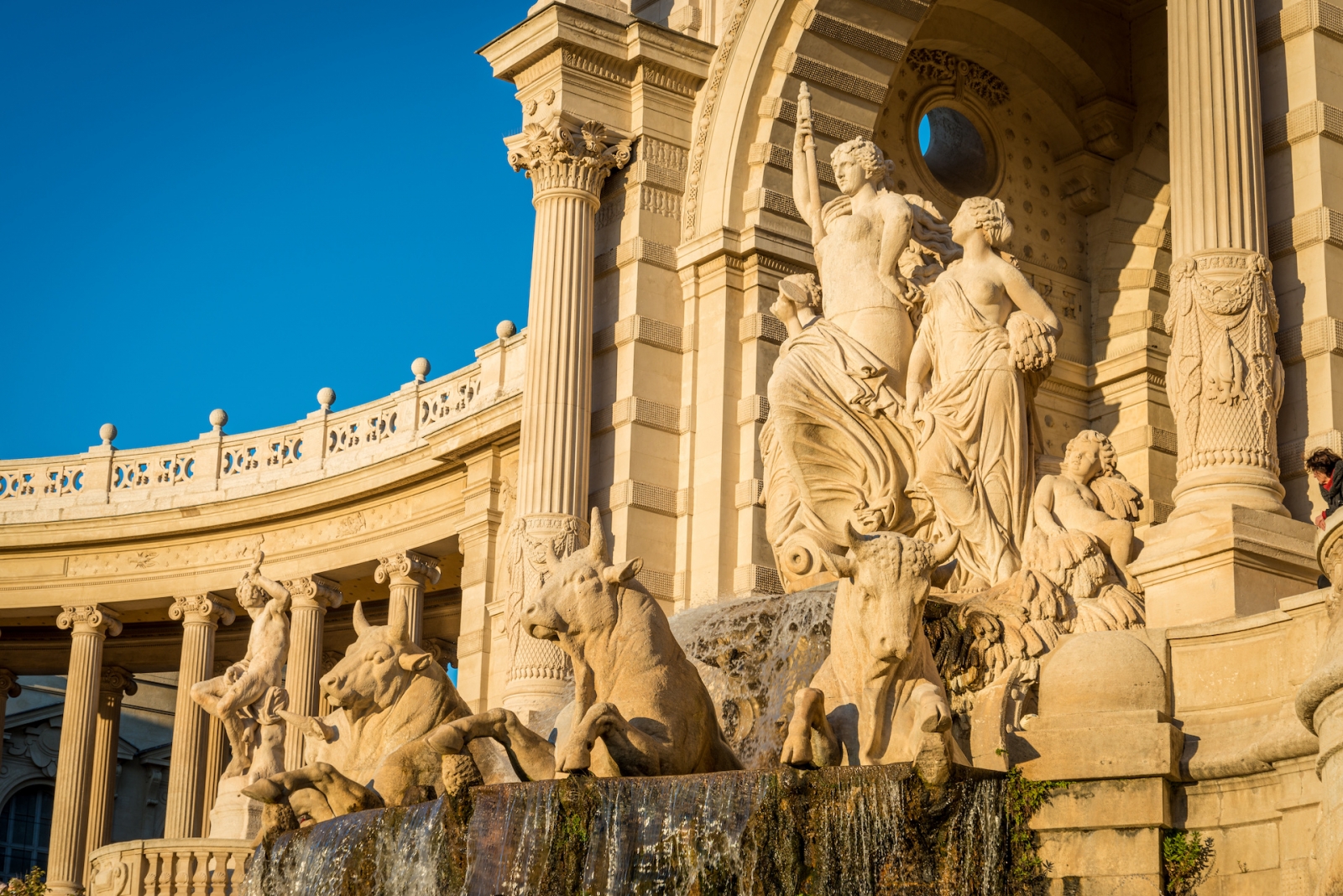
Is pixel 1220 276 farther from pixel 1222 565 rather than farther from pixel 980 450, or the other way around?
pixel 1222 565

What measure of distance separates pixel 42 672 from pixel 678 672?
3395 cm

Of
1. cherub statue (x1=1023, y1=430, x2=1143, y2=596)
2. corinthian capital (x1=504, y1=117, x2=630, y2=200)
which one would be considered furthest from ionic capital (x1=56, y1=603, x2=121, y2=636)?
cherub statue (x1=1023, y1=430, x2=1143, y2=596)

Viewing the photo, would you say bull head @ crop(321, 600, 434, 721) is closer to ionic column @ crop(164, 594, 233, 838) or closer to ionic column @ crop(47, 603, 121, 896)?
ionic column @ crop(164, 594, 233, 838)

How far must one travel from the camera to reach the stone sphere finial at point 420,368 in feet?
119

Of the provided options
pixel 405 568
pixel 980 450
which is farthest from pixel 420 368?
pixel 980 450

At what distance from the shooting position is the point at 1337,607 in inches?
403

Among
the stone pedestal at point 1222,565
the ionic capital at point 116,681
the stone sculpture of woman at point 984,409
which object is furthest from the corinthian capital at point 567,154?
the ionic capital at point 116,681

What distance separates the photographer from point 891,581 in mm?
12391

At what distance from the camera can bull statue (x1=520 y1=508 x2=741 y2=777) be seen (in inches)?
486

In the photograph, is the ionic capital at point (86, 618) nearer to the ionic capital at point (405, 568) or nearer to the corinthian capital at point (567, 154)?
the ionic capital at point (405, 568)

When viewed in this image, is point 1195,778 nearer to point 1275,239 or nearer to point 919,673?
point 919,673

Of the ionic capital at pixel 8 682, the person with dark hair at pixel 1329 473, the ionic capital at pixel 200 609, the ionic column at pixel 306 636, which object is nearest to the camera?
the person with dark hair at pixel 1329 473

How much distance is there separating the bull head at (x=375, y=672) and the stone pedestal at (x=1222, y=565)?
5638mm

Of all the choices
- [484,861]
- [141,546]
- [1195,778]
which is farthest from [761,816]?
[141,546]
